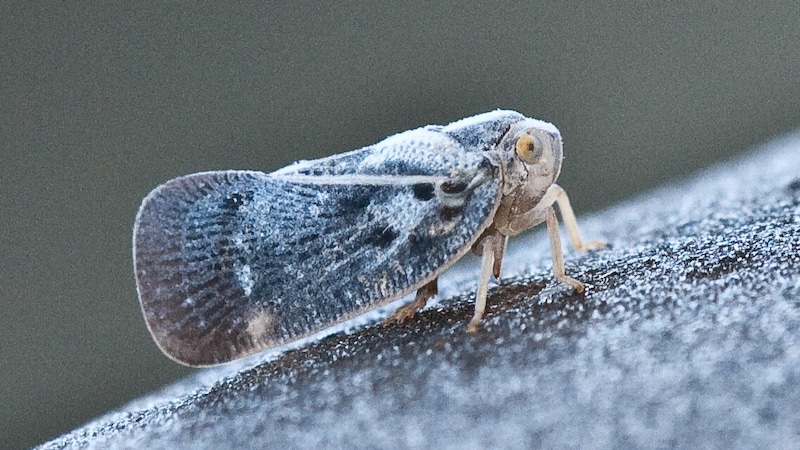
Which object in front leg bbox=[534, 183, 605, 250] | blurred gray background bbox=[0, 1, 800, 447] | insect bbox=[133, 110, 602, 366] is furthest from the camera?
blurred gray background bbox=[0, 1, 800, 447]

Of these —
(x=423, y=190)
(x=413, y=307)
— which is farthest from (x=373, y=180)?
(x=413, y=307)

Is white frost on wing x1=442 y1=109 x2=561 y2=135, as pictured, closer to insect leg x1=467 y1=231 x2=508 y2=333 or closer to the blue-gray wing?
the blue-gray wing

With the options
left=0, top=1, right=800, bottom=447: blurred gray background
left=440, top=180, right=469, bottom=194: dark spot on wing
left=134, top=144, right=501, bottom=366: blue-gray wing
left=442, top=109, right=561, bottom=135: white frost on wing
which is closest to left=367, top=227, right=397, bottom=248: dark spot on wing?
left=134, top=144, right=501, bottom=366: blue-gray wing

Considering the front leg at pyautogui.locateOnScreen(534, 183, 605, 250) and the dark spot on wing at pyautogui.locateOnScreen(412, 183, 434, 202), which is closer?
the dark spot on wing at pyautogui.locateOnScreen(412, 183, 434, 202)

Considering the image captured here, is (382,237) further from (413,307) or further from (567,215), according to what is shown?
(567,215)

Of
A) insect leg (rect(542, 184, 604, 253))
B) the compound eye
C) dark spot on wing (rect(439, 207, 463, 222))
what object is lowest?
insect leg (rect(542, 184, 604, 253))

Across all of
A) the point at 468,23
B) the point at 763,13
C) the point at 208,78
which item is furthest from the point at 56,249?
the point at 763,13

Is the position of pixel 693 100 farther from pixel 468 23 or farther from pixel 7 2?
pixel 7 2

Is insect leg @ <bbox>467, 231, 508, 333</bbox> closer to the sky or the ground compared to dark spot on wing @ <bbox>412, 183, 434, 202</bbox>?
closer to the ground
